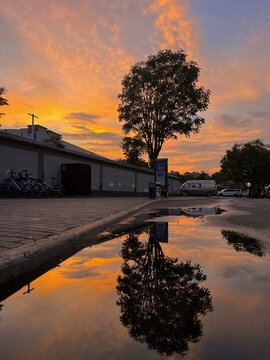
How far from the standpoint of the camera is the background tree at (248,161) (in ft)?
195

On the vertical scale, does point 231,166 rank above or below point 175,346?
above

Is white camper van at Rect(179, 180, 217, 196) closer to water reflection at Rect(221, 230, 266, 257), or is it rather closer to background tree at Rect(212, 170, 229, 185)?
water reflection at Rect(221, 230, 266, 257)

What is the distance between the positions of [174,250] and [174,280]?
1.33 metres

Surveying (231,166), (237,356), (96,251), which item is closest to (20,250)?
(96,251)

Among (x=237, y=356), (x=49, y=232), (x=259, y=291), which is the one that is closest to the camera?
(x=237, y=356)

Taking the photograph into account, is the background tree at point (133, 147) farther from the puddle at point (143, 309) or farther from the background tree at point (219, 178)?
the background tree at point (219, 178)

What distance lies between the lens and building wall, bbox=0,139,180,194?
57.1 feet

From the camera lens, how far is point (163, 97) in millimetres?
34500

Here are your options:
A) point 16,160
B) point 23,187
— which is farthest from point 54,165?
point 23,187

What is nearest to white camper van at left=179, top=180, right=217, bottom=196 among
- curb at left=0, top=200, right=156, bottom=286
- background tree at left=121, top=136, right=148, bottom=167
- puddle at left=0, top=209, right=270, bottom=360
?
background tree at left=121, top=136, right=148, bottom=167

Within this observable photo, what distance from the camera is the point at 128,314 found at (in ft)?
6.72

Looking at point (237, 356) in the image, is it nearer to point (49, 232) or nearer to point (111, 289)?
point (111, 289)

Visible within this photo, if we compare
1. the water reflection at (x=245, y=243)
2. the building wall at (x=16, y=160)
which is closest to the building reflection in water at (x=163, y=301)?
the water reflection at (x=245, y=243)

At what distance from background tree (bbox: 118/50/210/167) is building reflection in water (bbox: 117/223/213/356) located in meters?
32.5
